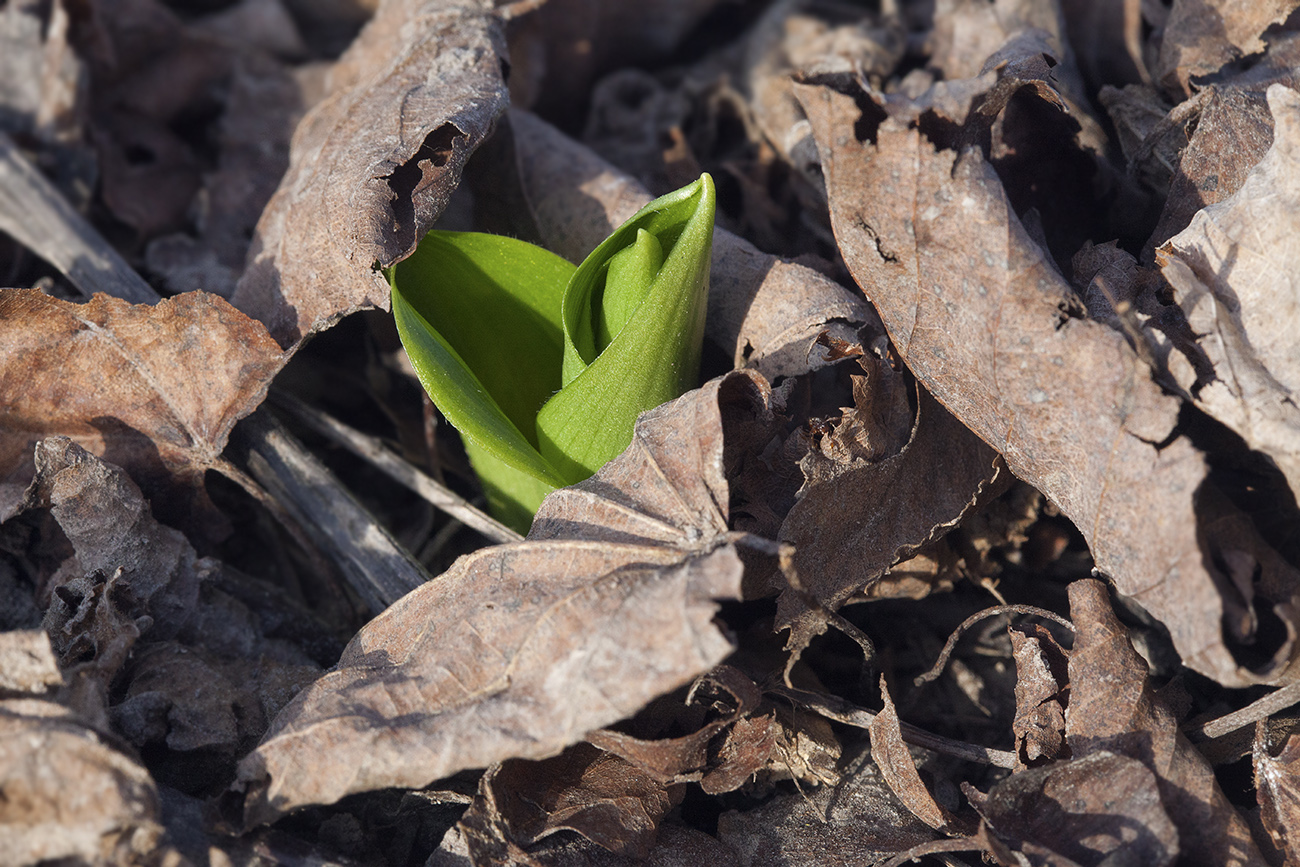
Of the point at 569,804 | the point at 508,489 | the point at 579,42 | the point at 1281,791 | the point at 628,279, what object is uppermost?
the point at 579,42

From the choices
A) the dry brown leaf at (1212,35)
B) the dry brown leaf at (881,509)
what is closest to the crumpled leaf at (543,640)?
the dry brown leaf at (881,509)

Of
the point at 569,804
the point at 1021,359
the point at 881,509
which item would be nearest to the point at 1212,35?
the point at 1021,359

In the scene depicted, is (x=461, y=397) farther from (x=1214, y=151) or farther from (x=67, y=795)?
(x=1214, y=151)

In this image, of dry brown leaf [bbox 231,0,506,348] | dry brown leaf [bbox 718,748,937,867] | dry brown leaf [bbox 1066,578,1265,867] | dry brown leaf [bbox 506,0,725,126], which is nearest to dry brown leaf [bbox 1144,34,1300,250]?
dry brown leaf [bbox 1066,578,1265,867]

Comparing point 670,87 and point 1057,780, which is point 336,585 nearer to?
point 1057,780

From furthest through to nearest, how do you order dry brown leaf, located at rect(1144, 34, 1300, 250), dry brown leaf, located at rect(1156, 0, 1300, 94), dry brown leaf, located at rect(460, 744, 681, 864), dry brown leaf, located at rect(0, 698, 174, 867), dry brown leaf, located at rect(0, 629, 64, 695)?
dry brown leaf, located at rect(1156, 0, 1300, 94) → dry brown leaf, located at rect(1144, 34, 1300, 250) → dry brown leaf, located at rect(460, 744, 681, 864) → dry brown leaf, located at rect(0, 629, 64, 695) → dry brown leaf, located at rect(0, 698, 174, 867)

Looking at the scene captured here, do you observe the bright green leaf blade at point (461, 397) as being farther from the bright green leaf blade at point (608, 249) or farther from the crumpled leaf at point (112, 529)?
the crumpled leaf at point (112, 529)

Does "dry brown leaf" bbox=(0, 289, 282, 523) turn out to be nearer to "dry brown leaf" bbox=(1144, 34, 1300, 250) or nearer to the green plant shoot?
the green plant shoot
